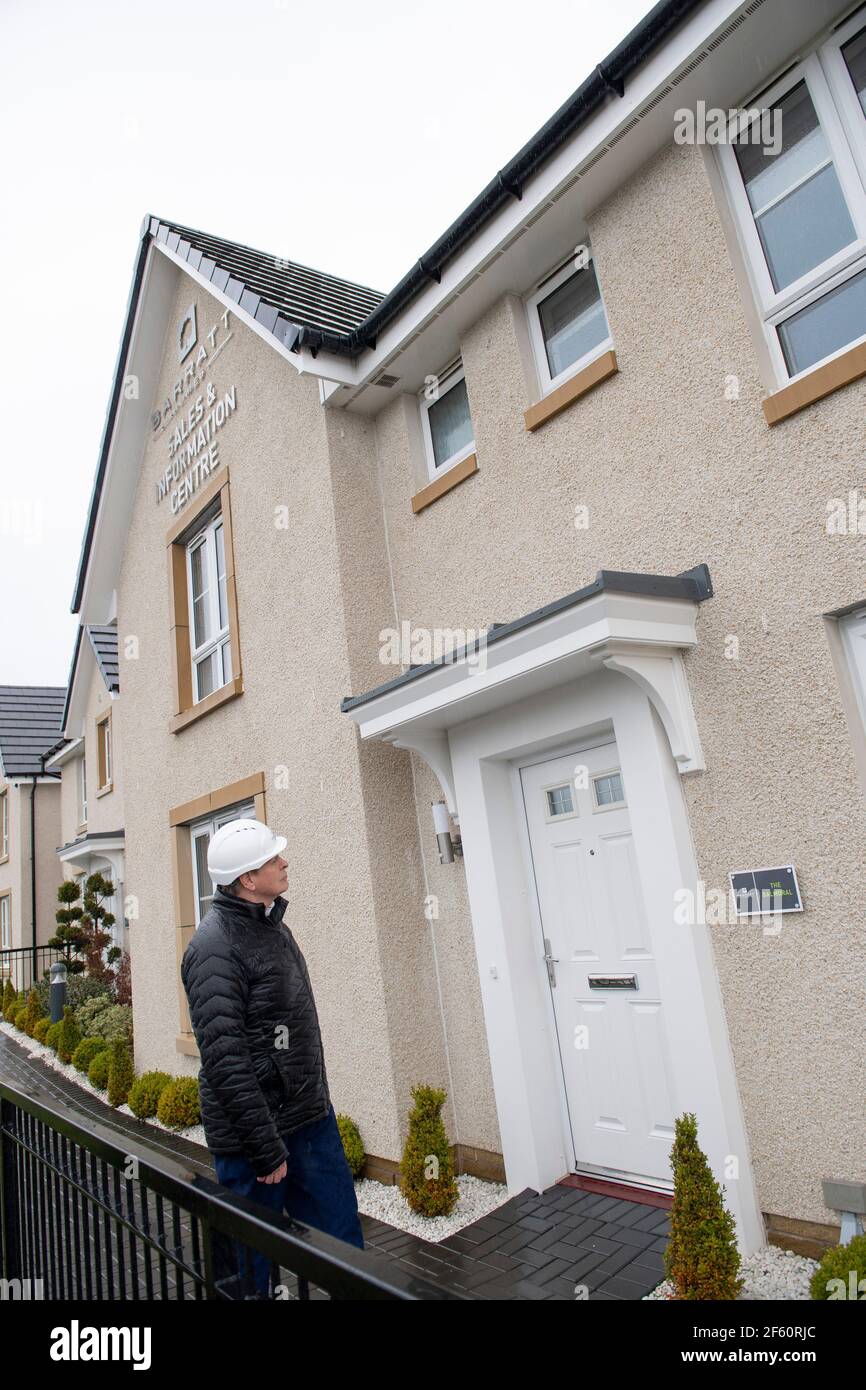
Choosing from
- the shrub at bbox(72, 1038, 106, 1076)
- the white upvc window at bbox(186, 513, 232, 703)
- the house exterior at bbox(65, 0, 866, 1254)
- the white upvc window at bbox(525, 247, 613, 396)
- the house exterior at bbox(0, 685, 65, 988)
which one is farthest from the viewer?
the house exterior at bbox(0, 685, 65, 988)

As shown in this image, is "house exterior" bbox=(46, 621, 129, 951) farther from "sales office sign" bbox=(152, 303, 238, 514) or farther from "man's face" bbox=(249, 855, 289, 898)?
"man's face" bbox=(249, 855, 289, 898)

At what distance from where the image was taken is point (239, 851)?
357 centimetres

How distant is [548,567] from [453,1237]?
4.08 metres

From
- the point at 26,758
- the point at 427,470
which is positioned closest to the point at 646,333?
the point at 427,470

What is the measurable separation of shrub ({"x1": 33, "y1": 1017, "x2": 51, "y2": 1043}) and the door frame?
39.9ft

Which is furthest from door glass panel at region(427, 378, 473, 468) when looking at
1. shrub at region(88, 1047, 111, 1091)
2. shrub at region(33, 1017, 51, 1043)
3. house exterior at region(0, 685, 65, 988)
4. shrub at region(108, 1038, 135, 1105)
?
house exterior at region(0, 685, 65, 988)

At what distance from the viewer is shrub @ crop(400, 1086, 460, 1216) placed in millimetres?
5125

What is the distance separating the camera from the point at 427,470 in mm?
6793

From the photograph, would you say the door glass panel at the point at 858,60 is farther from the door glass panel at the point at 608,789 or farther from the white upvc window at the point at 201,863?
the white upvc window at the point at 201,863

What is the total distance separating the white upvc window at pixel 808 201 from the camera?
4.02 meters

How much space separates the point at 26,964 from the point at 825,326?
23334 mm

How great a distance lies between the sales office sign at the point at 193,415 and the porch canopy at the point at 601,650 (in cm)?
474
